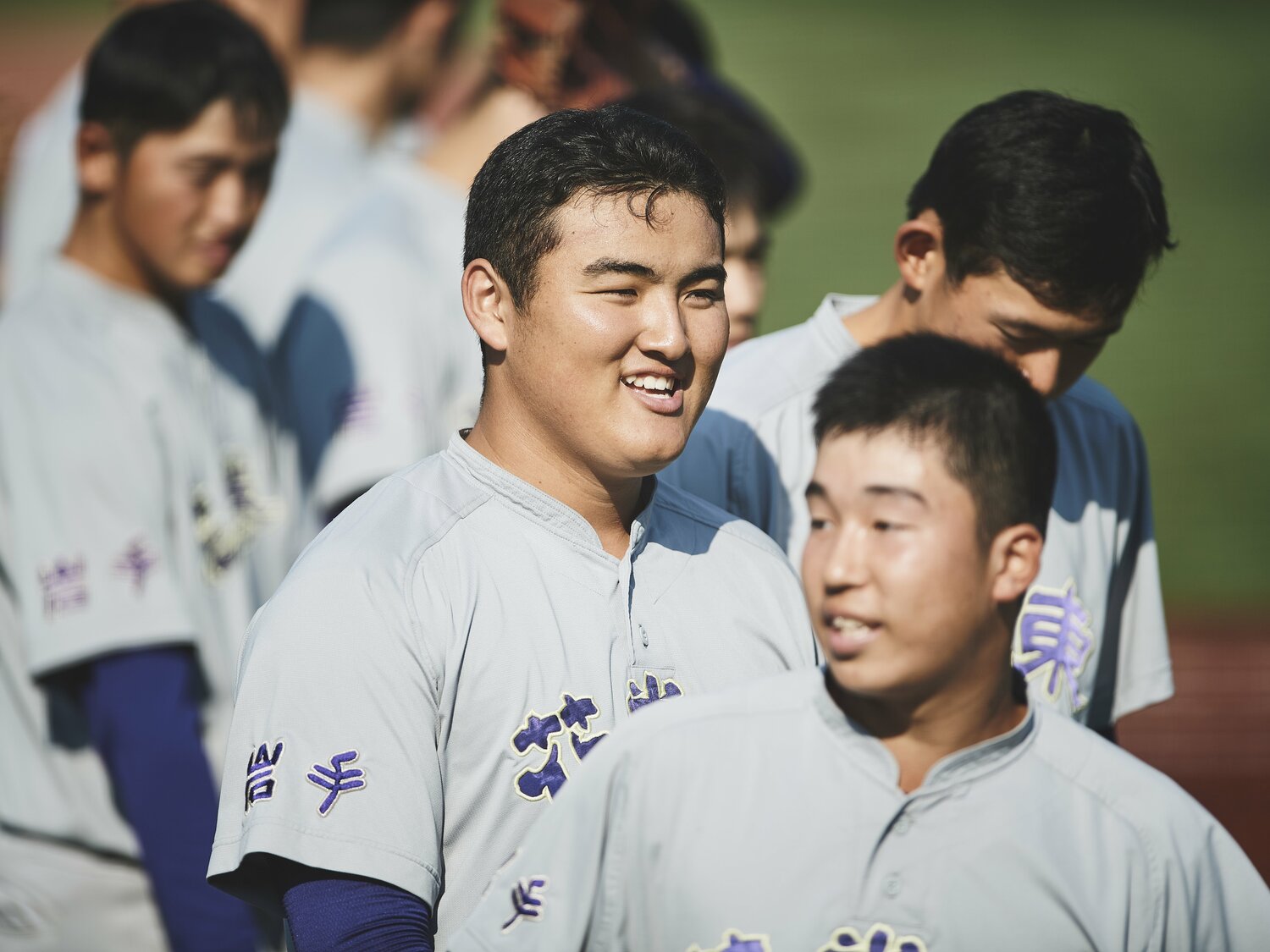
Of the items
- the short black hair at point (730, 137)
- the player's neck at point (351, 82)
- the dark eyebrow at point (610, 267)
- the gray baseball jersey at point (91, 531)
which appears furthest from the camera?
the player's neck at point (351, 82)

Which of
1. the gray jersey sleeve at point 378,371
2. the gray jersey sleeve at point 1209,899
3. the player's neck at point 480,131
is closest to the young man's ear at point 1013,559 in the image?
the gray jersey sleeve at point 1209,899

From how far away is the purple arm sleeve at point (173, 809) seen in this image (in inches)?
114

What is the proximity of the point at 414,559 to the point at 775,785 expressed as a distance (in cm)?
54

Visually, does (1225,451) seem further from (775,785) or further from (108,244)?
(775,785)

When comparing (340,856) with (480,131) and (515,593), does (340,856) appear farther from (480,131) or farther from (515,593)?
(480,131)

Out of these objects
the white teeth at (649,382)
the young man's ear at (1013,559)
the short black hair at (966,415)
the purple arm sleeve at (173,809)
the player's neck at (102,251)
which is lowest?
the purple arm sleeve at (173,809)

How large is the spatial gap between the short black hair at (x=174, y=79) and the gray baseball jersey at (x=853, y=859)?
7.04ft

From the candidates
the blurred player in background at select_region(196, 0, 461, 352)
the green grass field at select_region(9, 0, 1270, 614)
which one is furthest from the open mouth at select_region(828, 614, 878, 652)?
the green grass field at select_region(9, 0, 1270, 614)

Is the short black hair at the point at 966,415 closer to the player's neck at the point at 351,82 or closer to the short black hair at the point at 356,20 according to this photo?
the short black hair at the point at 356,20

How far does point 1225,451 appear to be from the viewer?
11289mm

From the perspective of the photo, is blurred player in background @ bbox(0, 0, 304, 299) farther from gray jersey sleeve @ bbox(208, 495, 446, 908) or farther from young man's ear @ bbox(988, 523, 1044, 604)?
young man's ear @ bbox(988, 523, 1044, 604)

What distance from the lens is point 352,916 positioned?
1.92 m

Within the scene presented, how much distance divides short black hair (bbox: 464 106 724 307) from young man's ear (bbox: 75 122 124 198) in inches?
61.4

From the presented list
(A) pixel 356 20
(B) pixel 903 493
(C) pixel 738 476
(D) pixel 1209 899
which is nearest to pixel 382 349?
(C) pixel 738 476
